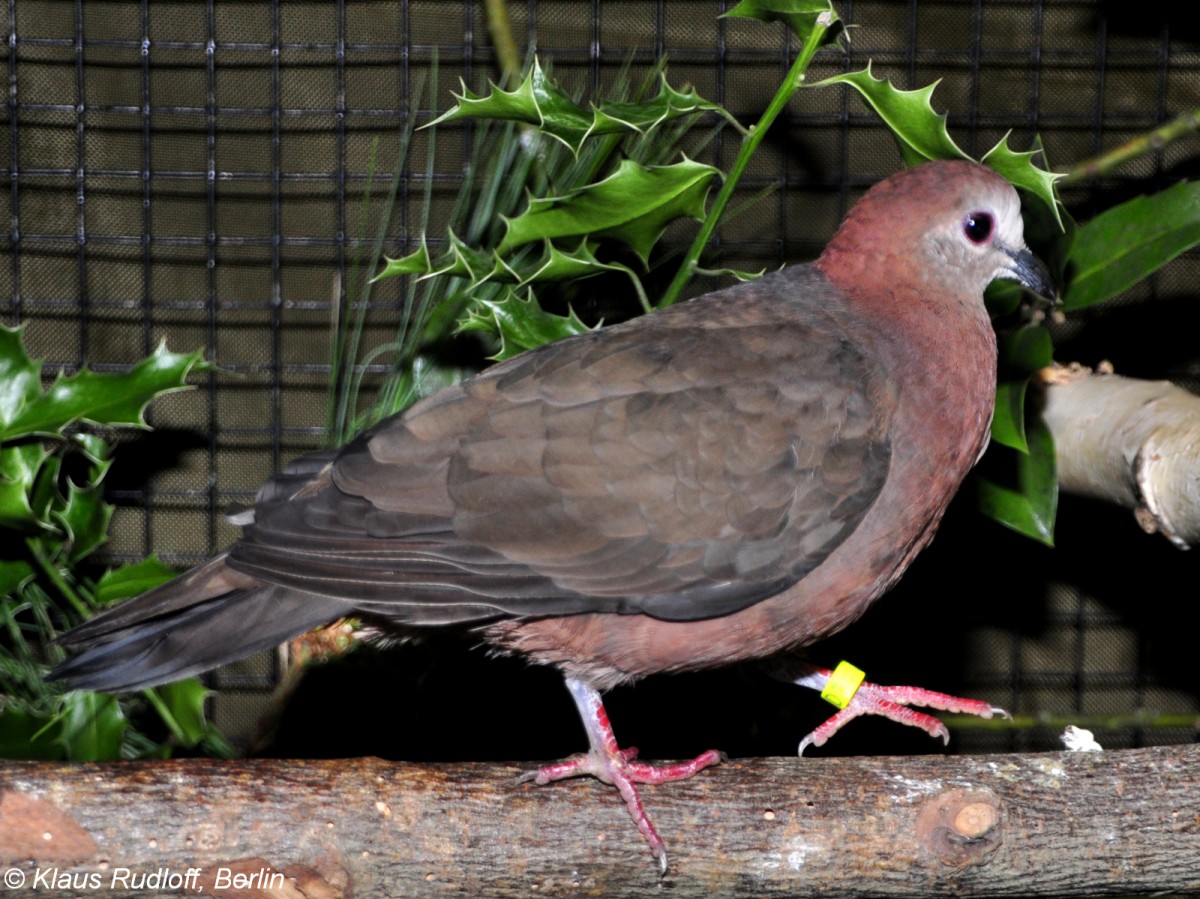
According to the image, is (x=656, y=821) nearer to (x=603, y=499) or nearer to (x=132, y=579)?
(x=603, y=499)

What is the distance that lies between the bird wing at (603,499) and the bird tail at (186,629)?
1.8 inches

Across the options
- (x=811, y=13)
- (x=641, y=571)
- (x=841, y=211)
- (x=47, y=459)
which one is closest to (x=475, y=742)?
(x=47, y=459)

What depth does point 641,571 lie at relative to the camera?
4.39 feet

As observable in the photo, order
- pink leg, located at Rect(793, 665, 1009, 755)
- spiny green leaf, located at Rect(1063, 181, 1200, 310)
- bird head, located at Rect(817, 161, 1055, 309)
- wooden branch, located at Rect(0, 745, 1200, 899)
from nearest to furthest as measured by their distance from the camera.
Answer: wooden branch, located at Rect(0, 745, 1200, 899) < bird head, located at Rect(817, 161, 1055, 309) < pink leg, located at Rect(793, 665, 1009, 755) < spiny green leaf, located at Rect(1063, 181, 1200, 310)

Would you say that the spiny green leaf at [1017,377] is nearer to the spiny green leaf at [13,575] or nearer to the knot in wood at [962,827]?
the knot in wood at [962,827]

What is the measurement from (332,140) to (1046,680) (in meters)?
2.01

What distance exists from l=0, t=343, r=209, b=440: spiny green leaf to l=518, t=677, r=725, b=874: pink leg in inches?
37.0

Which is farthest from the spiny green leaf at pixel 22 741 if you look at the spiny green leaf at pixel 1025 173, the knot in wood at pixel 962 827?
the spiny green leaf at pixel 1025 173

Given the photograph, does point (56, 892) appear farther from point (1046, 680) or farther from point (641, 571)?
point (1046, 680)

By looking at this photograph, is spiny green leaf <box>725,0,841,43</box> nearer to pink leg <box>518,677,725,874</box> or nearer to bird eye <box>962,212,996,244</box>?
bird eye <box>962,212,996,244</box>

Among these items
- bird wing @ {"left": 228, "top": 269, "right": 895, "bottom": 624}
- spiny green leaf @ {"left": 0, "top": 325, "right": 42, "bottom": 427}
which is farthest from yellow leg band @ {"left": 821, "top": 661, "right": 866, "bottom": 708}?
spiny green leaf @ {"left": 0, "top": 325, "right": 42, "bottom": 427}

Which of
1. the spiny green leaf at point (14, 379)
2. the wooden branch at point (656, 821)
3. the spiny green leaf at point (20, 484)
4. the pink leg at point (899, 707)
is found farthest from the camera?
the spiny green leaf at point (14, 379)

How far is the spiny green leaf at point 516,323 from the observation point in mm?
1707

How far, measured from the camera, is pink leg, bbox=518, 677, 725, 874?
1.29m
